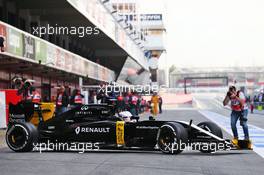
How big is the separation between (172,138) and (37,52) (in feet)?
48.1

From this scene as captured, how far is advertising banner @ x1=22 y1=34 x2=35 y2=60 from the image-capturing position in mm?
22439

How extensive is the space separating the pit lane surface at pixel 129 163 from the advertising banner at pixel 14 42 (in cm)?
931

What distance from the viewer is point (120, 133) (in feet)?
36.6

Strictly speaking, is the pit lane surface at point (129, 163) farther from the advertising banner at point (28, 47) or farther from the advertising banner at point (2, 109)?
the advertising banner at point (28, 47)

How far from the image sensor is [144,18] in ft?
429

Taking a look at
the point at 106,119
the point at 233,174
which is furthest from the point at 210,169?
the point at 106,119

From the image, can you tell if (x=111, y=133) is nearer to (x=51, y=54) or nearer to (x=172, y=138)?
(x=172, y=138)

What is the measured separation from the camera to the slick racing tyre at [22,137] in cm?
1128

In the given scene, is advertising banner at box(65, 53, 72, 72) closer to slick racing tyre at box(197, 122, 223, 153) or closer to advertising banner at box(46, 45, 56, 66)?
advertising banner at box(46, 45, 56, 66)

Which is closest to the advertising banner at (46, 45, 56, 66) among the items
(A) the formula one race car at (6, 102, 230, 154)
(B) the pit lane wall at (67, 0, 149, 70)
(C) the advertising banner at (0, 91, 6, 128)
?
(B) the pit lane wall at (67, 0, 149, 70)

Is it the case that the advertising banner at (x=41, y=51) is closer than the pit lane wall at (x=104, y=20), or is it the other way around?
the advertising banner at (x=41, y=51)

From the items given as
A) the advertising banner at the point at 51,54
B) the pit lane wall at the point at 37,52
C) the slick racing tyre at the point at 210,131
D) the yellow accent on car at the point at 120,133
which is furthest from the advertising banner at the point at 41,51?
the slick racing tyre at the point at 210,131

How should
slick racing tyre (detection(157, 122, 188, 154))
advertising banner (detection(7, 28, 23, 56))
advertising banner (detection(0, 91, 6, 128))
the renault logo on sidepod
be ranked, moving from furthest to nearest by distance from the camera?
1. advertising banner (detection(7, 28, 23, 56))
2. advertising banner (detection(0, 91, 6, 128))
3. the renault logo on sidepod
4. slick racing tyre (detection(157, 122, 188, 154))

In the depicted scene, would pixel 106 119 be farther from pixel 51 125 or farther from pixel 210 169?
pixel 210 169
